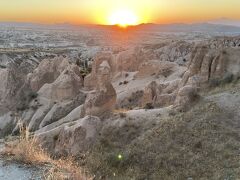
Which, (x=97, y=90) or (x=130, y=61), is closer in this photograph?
(x=97, y=90)

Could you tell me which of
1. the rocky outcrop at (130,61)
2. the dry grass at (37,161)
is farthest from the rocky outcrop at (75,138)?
the rocky outcrop at (130,61)

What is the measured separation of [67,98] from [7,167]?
30.2 m

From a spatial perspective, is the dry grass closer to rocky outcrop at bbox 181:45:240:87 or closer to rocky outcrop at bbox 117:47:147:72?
rocky outcrop at bbox 181:45:240:87

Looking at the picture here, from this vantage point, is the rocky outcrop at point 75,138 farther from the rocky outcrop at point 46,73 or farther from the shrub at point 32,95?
the rocky outcrop at point 46,73

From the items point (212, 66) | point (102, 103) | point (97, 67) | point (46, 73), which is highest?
point (212, 66)

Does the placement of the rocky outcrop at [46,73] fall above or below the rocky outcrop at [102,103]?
below

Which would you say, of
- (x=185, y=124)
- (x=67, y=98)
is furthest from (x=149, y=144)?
(x=67, y=98)

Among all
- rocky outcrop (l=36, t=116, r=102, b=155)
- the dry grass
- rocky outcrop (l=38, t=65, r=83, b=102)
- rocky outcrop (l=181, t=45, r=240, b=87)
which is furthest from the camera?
rocky outcrop (l=38, t=65, r=83, b=102)

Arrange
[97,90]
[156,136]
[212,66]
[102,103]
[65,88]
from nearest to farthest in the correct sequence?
[156,136] < [102,103] < [212,66] < [97,90] < [65,88]

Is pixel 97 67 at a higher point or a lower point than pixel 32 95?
higher

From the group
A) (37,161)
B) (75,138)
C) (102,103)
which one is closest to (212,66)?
(102,103)

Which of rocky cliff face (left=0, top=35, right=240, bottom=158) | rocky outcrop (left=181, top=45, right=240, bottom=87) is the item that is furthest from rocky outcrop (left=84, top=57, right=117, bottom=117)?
rocky outcrop (left=181, top=45, right=240, bottom=87)

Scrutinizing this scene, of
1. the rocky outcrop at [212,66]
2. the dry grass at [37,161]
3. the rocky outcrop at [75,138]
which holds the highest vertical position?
the dry grass at [37,161]

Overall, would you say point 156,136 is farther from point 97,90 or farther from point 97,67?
point 97,67
